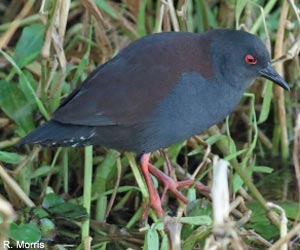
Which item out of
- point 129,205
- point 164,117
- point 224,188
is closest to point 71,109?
point 164,117

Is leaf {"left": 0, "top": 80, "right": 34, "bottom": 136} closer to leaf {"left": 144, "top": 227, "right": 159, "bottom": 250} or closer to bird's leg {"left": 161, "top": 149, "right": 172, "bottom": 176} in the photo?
bird's leg {"left": 161, "top": 149, "right": 172, "bottom": 176}

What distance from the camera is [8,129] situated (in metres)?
3.69

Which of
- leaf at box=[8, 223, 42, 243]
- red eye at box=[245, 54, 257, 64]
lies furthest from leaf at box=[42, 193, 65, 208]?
red eye at box=[245, 54, 257, 64]

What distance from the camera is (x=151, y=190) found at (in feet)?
10.8

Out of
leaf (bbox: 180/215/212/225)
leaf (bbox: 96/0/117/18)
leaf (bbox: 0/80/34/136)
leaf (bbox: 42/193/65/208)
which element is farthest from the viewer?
leaf (bbox: 96/0/117/18)

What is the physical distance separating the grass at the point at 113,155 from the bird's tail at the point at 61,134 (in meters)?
0.14

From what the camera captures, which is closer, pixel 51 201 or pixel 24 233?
pixel 24 233

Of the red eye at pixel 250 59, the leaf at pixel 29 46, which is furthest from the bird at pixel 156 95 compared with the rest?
the leaf at pixel 29 46

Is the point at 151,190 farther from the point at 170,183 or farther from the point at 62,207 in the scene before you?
the point at 62,207

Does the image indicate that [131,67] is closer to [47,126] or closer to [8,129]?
[47,126]

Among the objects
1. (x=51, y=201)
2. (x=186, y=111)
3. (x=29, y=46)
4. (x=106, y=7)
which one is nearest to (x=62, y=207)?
(x=51, y=201)

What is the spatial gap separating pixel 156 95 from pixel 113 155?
479 mm

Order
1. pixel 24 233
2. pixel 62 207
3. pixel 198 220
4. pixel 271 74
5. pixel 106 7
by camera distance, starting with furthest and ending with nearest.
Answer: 1. pixel 106 7
2. pixel 271 74
3. pixel 62 207
4. pixel 24 233
5. pixel 198 220

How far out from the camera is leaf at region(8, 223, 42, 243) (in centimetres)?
285
